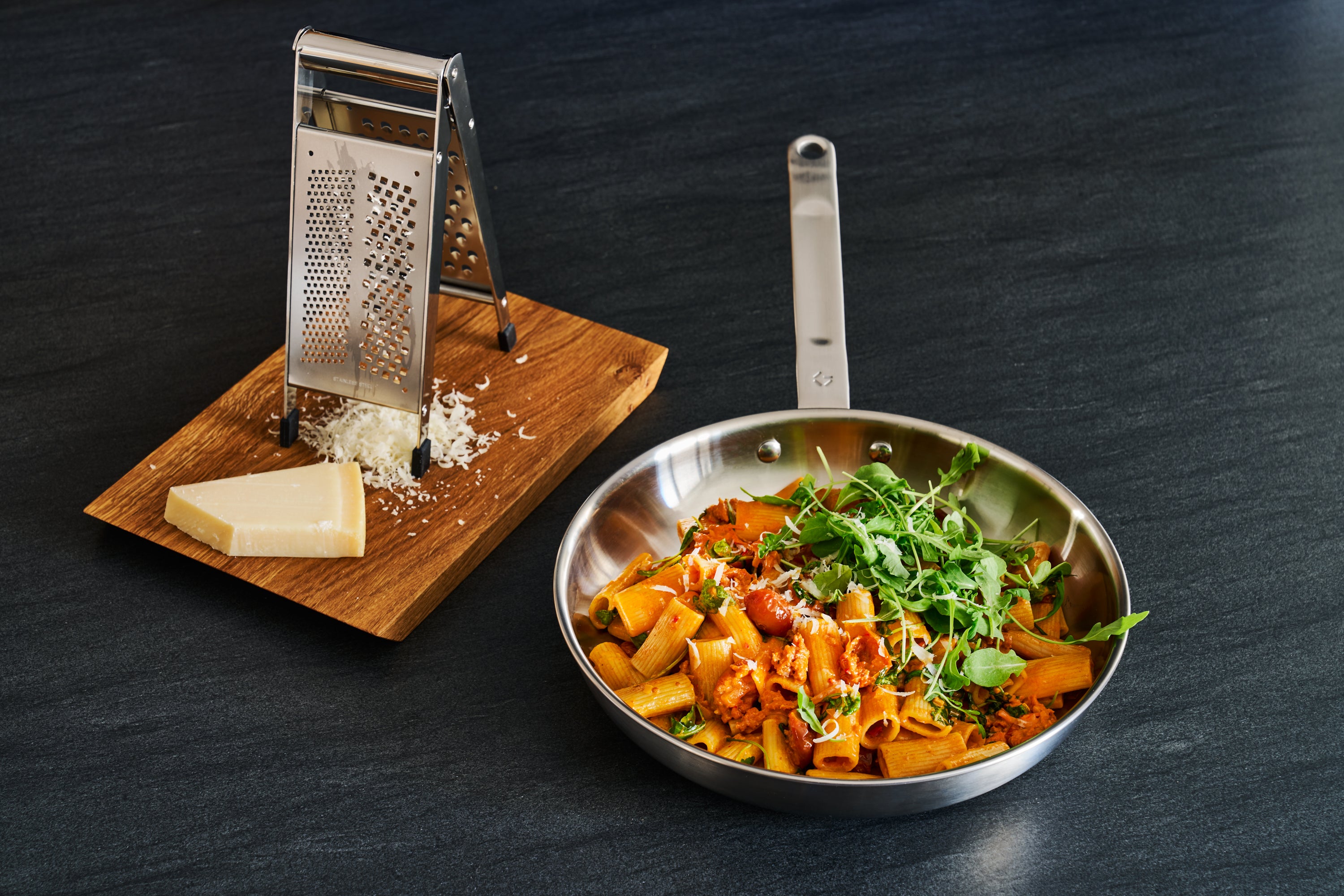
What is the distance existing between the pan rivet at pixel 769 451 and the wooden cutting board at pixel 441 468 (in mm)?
301

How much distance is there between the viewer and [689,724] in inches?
51.0

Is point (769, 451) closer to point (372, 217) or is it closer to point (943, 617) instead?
point (943, 617)

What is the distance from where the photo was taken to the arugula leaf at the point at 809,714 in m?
1.23

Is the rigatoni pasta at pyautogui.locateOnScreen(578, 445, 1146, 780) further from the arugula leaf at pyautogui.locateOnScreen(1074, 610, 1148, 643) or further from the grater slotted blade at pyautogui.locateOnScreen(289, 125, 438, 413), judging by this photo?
the grater slotted blade at pyautogui.locateOnScreen(289, 125, 438, 413)

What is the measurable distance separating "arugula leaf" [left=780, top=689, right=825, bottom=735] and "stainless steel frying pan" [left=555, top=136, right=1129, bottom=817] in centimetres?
25

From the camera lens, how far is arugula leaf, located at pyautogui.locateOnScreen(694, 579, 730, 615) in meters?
1.35

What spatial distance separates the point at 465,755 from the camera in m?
1.40

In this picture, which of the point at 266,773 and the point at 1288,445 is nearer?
the point at 266,773

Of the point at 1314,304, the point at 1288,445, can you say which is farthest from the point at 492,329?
the point at 1314,304

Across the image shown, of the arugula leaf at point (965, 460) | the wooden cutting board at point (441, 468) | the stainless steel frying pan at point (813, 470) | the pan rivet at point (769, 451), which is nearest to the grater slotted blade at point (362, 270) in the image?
the wooden cutting board at point (441, 468)

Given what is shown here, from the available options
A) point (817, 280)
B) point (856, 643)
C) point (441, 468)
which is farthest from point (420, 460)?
point (856, 643)

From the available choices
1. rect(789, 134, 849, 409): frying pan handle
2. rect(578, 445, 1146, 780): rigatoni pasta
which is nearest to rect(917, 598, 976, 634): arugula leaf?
rect(578, 445, 1146, 780): rigatoni pasta

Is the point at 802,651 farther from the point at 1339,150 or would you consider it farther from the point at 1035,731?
the point at 1339,150

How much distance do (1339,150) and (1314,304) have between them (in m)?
0.53
